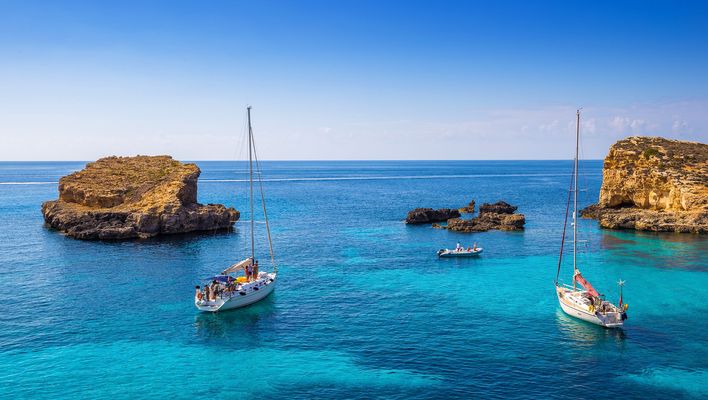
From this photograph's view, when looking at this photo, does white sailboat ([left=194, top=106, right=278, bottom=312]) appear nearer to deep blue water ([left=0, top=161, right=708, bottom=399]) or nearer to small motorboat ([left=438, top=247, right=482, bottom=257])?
deep blue water ([left=0, top=161, right=708, bottom=399])

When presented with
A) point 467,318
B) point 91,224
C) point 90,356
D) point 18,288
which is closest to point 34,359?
point 90,356

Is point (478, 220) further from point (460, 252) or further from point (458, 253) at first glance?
point (458, 253)

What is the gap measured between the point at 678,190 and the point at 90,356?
282 ft

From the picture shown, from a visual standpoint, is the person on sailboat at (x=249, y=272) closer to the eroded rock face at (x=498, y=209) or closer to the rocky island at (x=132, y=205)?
the rocky island at (x=132, y=205)

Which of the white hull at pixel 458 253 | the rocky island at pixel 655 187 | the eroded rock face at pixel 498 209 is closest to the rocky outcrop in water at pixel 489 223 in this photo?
the eroded rock face at pixel 498 209

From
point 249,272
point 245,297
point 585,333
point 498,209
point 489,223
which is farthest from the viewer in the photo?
point 498,209

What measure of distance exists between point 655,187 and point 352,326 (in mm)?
70650

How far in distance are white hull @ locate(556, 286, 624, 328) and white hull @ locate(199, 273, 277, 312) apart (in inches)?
1017

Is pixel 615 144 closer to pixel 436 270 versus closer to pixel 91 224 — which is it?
pixel 436 270

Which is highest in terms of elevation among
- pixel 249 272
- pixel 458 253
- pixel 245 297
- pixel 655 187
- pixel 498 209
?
pixel 655 187

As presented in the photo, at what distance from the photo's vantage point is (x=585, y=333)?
39562 mm

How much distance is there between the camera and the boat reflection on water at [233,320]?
40.8 meters

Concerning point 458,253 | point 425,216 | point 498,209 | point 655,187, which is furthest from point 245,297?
point 655,187

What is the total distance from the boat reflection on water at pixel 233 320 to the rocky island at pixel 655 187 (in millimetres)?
64139
